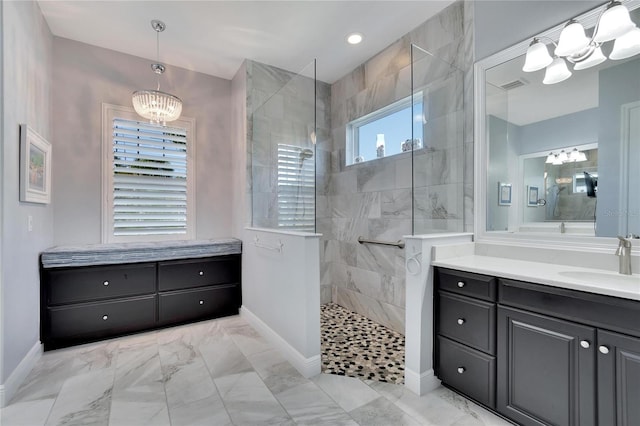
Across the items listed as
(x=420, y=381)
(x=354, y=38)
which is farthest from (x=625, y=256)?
(x=354, y=38)

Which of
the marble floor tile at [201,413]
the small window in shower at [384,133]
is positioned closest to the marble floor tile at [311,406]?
Result: the marble floor tile at [201,413]

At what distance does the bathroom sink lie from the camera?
1397mm

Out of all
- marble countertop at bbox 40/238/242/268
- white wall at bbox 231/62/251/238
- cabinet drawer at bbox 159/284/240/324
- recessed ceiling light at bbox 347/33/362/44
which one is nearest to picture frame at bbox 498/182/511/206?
recessed ceiling light at bbox 347/33/362/44

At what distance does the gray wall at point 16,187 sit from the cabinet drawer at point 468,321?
2.75 m

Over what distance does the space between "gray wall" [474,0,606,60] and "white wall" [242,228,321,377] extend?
1.96 meters

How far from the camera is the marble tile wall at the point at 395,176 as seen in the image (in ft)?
7.82

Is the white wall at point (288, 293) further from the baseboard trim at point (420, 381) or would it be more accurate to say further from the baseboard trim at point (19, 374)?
the baseboard trim at point (19, 374)

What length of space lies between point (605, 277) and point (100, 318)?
378 centimetres

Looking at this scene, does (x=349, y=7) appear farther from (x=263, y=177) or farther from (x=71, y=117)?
(x=71, y=117)

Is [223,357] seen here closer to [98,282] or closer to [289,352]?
[289,352]

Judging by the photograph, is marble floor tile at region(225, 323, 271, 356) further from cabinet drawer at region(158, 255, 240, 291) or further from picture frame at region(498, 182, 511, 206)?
picture frame at region(498, 182, 511, 206)

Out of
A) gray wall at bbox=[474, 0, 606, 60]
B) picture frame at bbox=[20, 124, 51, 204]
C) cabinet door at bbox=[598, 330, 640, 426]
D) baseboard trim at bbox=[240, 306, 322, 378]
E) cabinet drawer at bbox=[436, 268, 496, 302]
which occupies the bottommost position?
baseboard trim at bbox=[240, 306, 322, 378]

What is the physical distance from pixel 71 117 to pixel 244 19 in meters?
1.96

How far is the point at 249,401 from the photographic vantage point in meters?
1.89
